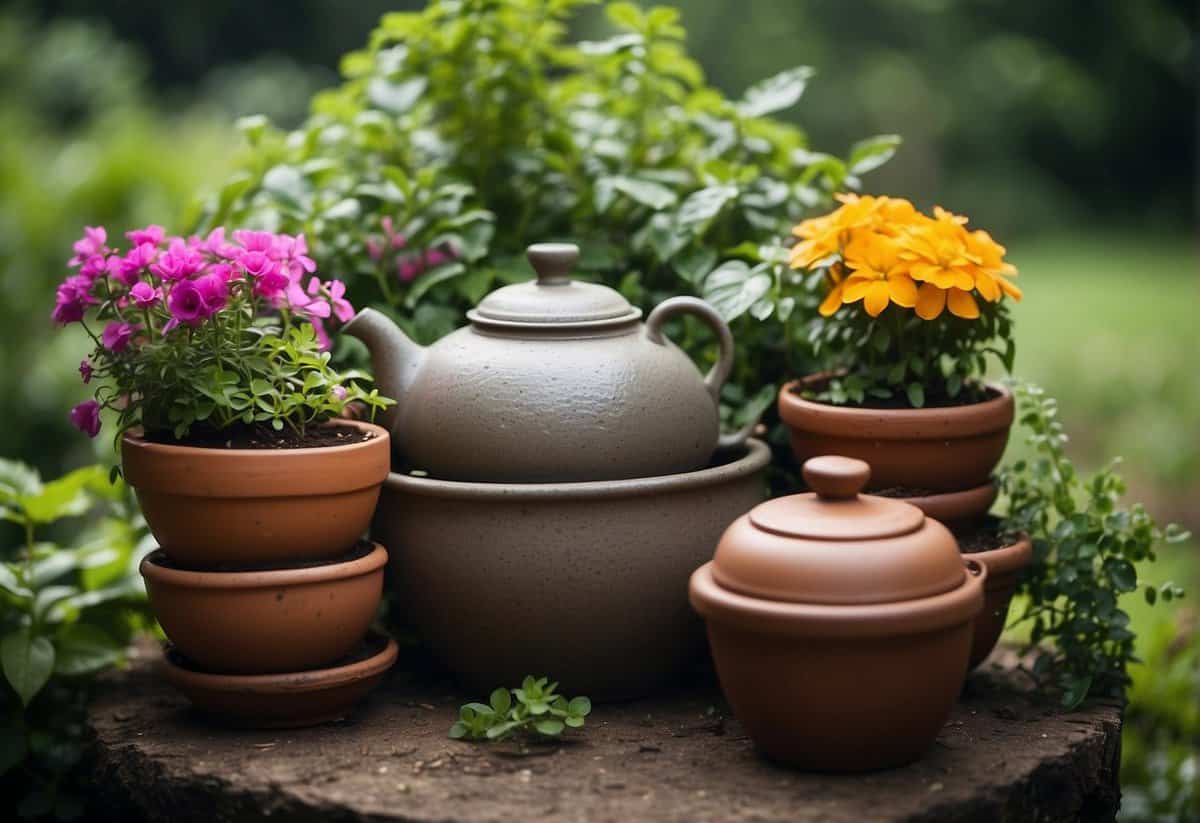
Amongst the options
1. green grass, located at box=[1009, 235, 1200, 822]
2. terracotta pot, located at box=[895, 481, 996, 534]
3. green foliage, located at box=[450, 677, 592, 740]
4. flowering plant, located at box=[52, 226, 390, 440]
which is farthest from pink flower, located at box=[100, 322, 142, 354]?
green grass, located at box=[1009, 235, 1200, 822]

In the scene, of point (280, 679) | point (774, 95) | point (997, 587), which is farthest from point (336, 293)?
point (997, 587)

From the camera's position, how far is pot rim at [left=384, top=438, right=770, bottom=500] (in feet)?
7.47

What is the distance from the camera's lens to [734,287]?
2.71 m

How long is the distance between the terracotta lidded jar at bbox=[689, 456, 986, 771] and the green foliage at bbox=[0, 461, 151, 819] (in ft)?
4.59

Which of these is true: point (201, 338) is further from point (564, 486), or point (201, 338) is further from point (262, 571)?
point (564, 486)

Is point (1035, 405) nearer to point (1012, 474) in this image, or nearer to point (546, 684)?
point (1012, 474)

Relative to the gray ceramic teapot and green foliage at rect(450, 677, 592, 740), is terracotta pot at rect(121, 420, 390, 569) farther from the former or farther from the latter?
green foliage at rect(450, 677, 592, 740)

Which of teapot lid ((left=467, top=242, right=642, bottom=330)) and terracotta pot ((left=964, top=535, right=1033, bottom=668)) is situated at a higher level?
teapot lid ((left=467, top=242, right=642, bottom=330))

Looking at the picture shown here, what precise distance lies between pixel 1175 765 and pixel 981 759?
48.6 inches

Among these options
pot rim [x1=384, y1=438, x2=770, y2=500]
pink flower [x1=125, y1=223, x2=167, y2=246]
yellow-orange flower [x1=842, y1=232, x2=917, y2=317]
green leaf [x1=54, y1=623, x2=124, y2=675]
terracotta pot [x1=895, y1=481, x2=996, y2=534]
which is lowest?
green leaf [x1=54, y1=623, x2=124, y2=675]

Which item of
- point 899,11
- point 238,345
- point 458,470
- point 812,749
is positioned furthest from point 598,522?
point 899,11

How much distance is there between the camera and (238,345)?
2303mm

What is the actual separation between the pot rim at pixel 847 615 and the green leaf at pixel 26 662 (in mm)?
1394

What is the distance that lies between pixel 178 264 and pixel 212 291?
3.2 inches
